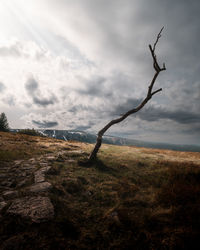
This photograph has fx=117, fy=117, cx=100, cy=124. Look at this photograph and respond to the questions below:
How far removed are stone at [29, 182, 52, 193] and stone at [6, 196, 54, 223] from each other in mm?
742

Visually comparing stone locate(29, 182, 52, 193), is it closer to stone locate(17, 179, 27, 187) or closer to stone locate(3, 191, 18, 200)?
stone locate(3, 191, 18, 200)

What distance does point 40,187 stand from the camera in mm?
5699

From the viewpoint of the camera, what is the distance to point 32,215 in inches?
146

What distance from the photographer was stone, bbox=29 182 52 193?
540 cm

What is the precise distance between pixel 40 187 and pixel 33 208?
178cm

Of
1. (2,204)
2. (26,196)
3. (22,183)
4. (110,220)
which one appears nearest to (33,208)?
(26,196)

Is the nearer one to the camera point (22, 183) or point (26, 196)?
point (26, 196)

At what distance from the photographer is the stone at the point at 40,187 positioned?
5.40 m

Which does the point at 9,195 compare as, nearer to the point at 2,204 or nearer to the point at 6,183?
the point at 2,204

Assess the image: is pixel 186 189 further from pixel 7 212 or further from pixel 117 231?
pixel 7 212

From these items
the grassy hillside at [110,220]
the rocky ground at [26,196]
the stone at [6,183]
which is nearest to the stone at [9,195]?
the rocky ground at [26,196]

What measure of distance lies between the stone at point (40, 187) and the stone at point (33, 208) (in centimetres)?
74

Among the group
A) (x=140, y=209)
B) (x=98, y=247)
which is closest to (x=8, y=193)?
(x=98, y=247)

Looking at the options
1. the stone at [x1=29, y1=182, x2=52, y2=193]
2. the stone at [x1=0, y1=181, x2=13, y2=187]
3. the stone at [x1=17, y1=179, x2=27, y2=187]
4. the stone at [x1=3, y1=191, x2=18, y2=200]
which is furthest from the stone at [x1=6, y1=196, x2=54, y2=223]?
the stone at [x1=0, y1=181, x2=13, y2=187]
